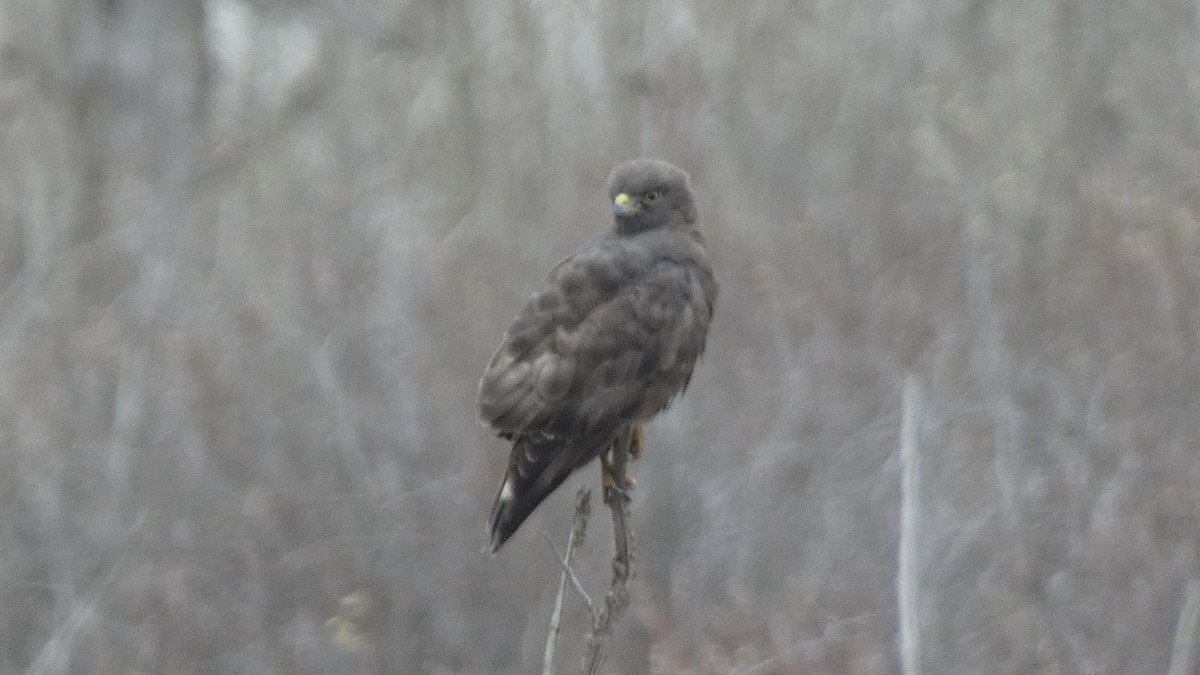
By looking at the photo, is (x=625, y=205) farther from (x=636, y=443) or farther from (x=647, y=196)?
(x=636, y=443)

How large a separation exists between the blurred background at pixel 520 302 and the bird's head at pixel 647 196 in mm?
2417

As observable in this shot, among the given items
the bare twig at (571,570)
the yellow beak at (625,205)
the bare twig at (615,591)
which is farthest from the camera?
the yellow beak at (625,205)

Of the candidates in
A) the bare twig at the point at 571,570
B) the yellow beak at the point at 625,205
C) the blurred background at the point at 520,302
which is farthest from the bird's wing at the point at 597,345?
the blurred background at the point at 520,302

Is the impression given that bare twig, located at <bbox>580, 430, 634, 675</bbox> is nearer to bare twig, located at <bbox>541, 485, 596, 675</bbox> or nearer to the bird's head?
bare twig, located at <bbox>541, 485, 596, 675</bbox>

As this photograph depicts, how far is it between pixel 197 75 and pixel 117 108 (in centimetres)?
59

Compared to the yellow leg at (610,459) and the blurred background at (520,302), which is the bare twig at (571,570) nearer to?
the yellow leg at (610,459)

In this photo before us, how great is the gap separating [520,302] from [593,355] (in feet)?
13.6

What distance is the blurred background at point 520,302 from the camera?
748 centimetres

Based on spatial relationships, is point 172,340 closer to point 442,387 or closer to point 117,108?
point 442,387

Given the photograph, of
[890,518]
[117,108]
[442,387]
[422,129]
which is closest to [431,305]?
[442,387]

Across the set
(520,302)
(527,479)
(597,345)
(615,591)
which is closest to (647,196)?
(597,345)

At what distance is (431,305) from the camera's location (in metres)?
8.31

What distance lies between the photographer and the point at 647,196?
185 inches

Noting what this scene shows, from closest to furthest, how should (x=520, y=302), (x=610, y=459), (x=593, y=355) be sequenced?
(x=593, y=355) → (x=610, y=459) → (x=520, y=302)
